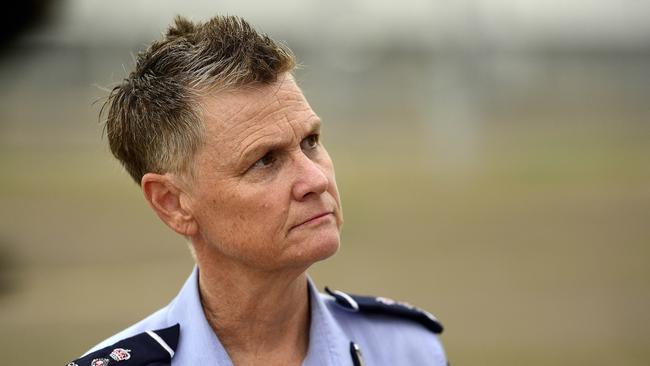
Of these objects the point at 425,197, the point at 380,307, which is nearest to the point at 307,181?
the point at 380,307

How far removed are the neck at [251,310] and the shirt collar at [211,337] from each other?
60 mm

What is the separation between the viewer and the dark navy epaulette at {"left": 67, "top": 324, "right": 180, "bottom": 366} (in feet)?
7.44

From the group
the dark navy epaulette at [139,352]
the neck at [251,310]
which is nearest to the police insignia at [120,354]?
the dark navy epaulette at [139,352]

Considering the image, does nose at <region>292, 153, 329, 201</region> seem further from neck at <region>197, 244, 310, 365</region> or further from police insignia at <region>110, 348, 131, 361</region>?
police insignia at <region>110, 348, 131, 361</region>

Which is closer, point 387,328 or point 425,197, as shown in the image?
point 387,328

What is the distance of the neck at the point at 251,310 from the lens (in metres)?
2.39

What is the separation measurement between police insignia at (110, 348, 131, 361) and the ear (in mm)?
357

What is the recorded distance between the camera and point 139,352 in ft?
7.50

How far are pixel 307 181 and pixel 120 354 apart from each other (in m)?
0.69

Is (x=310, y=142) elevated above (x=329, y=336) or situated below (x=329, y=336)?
above

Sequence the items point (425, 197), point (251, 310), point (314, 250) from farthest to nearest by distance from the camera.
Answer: point (425, 197) < point (251, 310) < point (314, 250)

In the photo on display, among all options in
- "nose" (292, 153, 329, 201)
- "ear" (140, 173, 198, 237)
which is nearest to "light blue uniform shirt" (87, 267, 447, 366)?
"ear" (140, 173, 198, 237)

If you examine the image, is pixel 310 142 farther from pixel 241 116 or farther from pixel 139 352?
pixel 139 352

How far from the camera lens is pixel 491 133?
59.7 ft
